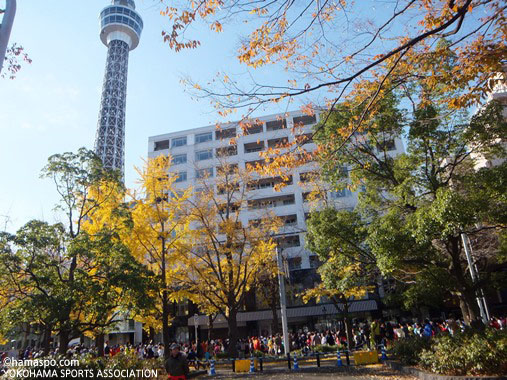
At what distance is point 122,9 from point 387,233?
79.7 meters

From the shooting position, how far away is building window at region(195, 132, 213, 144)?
4234cm

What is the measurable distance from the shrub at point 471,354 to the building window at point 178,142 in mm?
36820

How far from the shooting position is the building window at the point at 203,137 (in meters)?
42.3

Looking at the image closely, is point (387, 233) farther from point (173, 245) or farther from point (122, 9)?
point (122, 9)

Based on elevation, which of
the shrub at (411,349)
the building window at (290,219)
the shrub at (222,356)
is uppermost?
the building window at (290,219)

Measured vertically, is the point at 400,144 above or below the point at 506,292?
above

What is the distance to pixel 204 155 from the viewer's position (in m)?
41.4

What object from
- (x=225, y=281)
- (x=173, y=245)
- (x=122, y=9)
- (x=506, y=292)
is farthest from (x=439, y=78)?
(x=122, y=9)

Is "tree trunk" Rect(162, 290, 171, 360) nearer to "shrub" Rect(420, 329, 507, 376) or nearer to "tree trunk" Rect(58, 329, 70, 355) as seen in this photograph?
"tree trunk" Rect(58, 329, 70, 355)

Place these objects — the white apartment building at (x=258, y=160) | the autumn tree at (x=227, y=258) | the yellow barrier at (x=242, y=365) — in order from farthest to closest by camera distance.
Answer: the white apartment building at (x=258, y=160), the autumn tree at (x=227, y=258), the yellow barrier at (x=242, y=365)

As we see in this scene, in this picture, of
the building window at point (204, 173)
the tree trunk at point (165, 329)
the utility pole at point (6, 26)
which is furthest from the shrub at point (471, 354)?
the building window at point (204, 173)

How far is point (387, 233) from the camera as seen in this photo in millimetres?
10648

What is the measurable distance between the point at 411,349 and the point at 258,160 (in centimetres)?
2795

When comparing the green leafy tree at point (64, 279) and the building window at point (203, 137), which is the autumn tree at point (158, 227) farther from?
the building window at point (203, 137)
